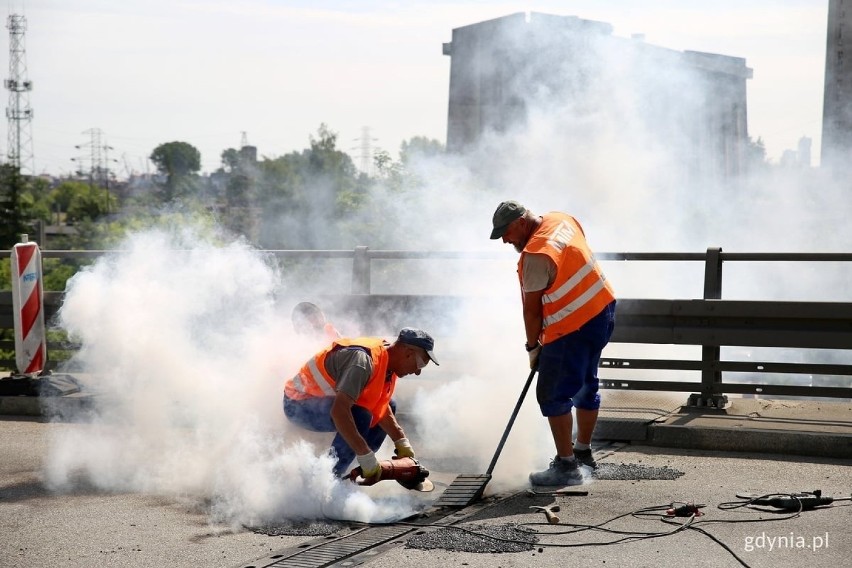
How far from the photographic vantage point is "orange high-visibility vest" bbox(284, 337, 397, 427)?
5699 mm

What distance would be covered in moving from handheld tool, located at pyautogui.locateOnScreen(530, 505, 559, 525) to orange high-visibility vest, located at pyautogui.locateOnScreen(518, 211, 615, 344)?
1.03 metres

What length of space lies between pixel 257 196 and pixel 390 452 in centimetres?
5149

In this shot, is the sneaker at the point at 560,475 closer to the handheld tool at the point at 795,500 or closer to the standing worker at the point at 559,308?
the standing worker at the point at 559,308

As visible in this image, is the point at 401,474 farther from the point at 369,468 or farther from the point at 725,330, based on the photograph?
the point at 725,330

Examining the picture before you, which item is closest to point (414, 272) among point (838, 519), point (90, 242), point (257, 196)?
point (838, 519)

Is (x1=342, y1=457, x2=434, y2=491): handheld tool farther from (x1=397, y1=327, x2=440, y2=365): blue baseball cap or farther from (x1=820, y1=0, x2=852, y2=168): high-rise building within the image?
(x1=820, y1=0, x2=852, y2=168): high-rise building

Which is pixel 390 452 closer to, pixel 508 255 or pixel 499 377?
pixel 499 377

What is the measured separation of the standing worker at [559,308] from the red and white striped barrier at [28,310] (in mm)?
5088

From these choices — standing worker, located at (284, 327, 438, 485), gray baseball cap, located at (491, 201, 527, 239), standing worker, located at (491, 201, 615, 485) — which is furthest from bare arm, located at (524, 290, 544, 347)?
standing worker, located at (284, 327, 438, 485)

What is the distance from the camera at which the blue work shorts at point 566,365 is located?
6.12m

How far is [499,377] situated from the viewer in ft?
24.8

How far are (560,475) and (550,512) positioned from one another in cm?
74

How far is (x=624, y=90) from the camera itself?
26500 mm

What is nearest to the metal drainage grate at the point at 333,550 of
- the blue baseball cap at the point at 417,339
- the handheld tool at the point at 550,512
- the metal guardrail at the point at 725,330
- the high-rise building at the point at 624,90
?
the handheld tool at the point at 550,512
